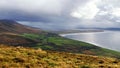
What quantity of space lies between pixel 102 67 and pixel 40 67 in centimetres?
796

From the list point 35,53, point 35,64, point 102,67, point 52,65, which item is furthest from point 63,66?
point 35,53

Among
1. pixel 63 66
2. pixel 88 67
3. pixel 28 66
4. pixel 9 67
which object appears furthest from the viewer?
pixel 88 67

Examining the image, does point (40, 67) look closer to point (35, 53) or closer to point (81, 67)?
point (81, 67)

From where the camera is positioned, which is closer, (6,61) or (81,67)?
(6,61)

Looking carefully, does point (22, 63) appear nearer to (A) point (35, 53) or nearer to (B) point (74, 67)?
(B) point (74, 67)

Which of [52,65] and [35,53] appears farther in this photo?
[35,53]

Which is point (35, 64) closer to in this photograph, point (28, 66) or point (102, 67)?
point (28, 66)

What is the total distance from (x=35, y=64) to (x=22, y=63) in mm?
1288

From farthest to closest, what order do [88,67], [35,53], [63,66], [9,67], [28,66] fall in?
[35,53] < [88,67] < [63,66] < [28,66] < [9,67]

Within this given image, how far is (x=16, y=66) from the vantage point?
→ 2100 centimetres

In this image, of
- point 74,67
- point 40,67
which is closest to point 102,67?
point 74,67

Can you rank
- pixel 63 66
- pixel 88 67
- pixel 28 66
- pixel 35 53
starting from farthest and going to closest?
pixel 35 53 → pixel 88 67 → pixel 63 66 → pixel 28 66

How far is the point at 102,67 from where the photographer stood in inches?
1018

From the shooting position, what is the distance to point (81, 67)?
25.0 meters
